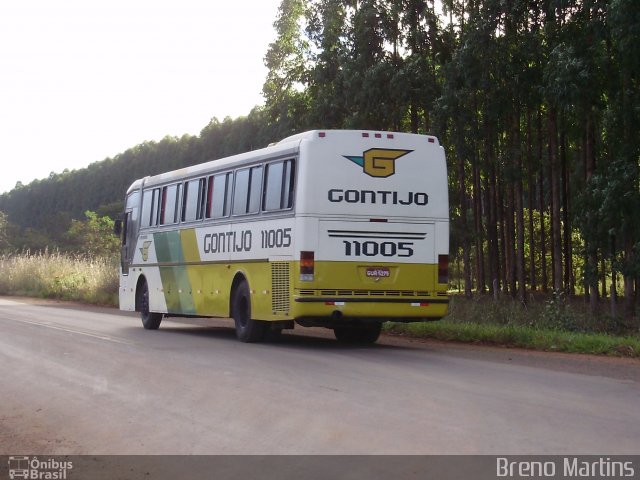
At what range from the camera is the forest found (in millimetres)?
21547

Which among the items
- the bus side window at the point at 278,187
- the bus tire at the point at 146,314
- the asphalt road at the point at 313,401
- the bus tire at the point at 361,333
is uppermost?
the bus side window at the point at 278,187

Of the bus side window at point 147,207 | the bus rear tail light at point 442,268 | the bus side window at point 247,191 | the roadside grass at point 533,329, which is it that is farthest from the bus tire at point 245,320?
the bus side window at point 147,207

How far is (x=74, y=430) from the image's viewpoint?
8.56m

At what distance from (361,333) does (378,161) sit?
3537 mm

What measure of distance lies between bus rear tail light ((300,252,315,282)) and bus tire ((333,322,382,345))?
2371 mm

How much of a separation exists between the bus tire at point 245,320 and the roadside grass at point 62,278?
18.7 meters

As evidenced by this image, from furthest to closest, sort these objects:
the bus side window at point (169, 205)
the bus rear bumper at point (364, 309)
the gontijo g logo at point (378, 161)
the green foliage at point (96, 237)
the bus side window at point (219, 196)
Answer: the green foliage at point (96, 237), the bus side window at point (169, 205), the bus side window at point (219, 196), the gontijo g logo at point (378, 161), the bus rear bumper at point (364, 309)

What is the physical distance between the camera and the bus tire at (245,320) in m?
17.2

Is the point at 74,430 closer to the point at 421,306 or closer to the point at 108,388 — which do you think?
the point at 108,388

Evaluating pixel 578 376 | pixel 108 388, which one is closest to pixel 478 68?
pixel 578 376

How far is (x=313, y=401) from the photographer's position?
31.9 feet

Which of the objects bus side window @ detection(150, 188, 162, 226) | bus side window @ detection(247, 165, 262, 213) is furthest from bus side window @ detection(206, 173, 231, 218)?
bus side window @ detection(150, 188, 162, 226)

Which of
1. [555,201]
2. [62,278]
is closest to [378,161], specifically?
[555,201]

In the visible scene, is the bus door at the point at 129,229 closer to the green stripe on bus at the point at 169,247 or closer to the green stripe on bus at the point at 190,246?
the green stripe on bus at the point at 169,247
